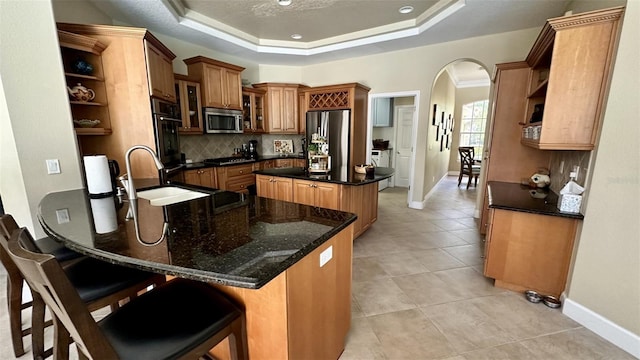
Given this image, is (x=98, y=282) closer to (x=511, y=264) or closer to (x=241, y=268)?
(x=241, y=268)

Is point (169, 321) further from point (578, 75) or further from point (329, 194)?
point (578, 75)

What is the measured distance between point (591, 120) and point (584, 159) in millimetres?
345

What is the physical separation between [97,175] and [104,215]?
63cm

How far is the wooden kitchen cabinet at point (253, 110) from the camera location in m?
5.11

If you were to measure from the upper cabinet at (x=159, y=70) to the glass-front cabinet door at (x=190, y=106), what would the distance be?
0.55m

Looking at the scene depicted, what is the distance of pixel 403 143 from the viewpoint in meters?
6.64

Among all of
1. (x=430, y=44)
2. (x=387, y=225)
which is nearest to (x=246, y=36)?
(x=430, y=44)

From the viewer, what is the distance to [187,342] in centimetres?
92

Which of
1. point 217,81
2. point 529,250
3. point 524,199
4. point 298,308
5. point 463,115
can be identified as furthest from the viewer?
point 463,115

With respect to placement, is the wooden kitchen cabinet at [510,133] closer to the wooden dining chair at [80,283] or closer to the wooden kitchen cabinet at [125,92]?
the wooden dining chair at [80,283]

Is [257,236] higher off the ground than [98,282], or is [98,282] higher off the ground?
[257,236]

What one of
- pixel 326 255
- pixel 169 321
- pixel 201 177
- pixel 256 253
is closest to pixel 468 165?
pixel 201 177

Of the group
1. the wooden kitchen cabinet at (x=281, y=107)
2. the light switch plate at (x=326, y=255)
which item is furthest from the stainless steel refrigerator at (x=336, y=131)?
the light switch plate at (x=326, y=255)

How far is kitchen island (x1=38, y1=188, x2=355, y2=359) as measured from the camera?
91 cm
